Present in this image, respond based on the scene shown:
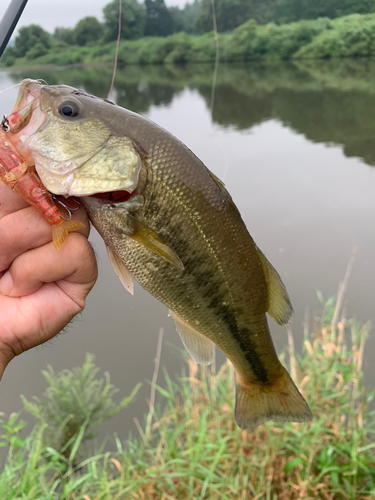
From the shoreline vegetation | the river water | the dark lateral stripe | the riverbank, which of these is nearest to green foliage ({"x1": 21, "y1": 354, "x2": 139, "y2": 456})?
the shoreline vegetation

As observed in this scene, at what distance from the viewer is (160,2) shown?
85.0 feet

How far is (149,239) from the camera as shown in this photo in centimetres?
137

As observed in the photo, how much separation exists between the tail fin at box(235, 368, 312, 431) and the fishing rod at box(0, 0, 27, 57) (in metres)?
2.26

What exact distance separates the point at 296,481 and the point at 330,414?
66 centimetres

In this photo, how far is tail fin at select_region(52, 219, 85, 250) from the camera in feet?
4.21

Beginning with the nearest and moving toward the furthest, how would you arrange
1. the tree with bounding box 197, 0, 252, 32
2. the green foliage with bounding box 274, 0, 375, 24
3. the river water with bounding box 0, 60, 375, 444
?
the river water with bounding box 0, 60, 375, 444 < the tree with bounding box 197, 0, 252, 32 < the green foliage with bounding box 274, 0, 375, 24

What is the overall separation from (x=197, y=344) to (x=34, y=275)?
82cm

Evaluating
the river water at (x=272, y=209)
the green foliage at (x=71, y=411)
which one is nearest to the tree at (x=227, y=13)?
the river water at (x=272, y=209)

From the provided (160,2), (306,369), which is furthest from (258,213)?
(160,2)

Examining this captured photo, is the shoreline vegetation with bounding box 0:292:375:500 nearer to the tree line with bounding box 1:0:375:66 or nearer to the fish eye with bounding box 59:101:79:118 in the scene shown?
the fish eye with bounding box 59:101:79:118

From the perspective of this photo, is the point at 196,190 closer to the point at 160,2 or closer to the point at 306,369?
the point at 306,369

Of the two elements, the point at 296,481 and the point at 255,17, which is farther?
the point at 255,17

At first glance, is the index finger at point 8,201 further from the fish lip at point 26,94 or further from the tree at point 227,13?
the tree at point 227,13

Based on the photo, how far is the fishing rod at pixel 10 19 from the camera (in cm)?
192
